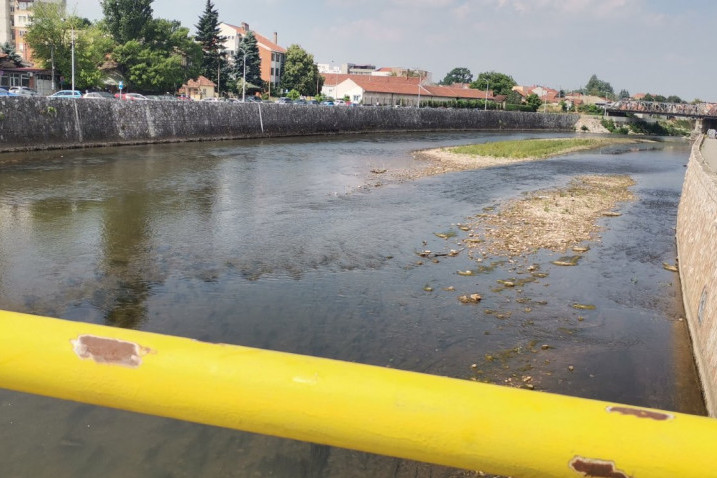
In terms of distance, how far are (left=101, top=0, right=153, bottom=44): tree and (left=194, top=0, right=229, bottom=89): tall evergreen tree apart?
10.9 metres

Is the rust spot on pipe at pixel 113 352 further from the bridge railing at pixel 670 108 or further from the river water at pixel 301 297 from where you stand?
the bridge railing at pixel 670 108

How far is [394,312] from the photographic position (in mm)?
11312

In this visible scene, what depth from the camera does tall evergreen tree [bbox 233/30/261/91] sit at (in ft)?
246

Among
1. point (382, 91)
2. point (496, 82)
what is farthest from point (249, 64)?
point (496, 82)

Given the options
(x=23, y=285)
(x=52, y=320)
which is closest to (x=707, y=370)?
(x=52, y=320)

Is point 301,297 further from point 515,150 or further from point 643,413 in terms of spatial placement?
point 515,150

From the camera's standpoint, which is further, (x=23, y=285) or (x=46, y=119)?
(x=46, y=119)

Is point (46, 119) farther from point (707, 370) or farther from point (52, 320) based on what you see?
point (52, 320)

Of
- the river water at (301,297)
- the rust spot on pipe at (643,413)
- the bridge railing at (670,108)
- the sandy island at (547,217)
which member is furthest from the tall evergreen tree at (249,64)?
the rust spot on pipe at (643,413)

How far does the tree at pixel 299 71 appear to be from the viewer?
83.1 meters

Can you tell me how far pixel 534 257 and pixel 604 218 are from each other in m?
7.39

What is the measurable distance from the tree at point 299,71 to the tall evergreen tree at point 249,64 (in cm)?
670

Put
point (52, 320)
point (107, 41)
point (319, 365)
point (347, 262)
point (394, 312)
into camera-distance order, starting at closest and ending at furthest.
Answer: point (319, 365) → point (52, 320) → point (394, 312) → point (347, 262) → point (107, 41)

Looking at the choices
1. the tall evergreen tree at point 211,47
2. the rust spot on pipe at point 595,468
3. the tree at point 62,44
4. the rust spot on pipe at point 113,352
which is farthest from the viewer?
the tall evergreen tree at point 211,47
